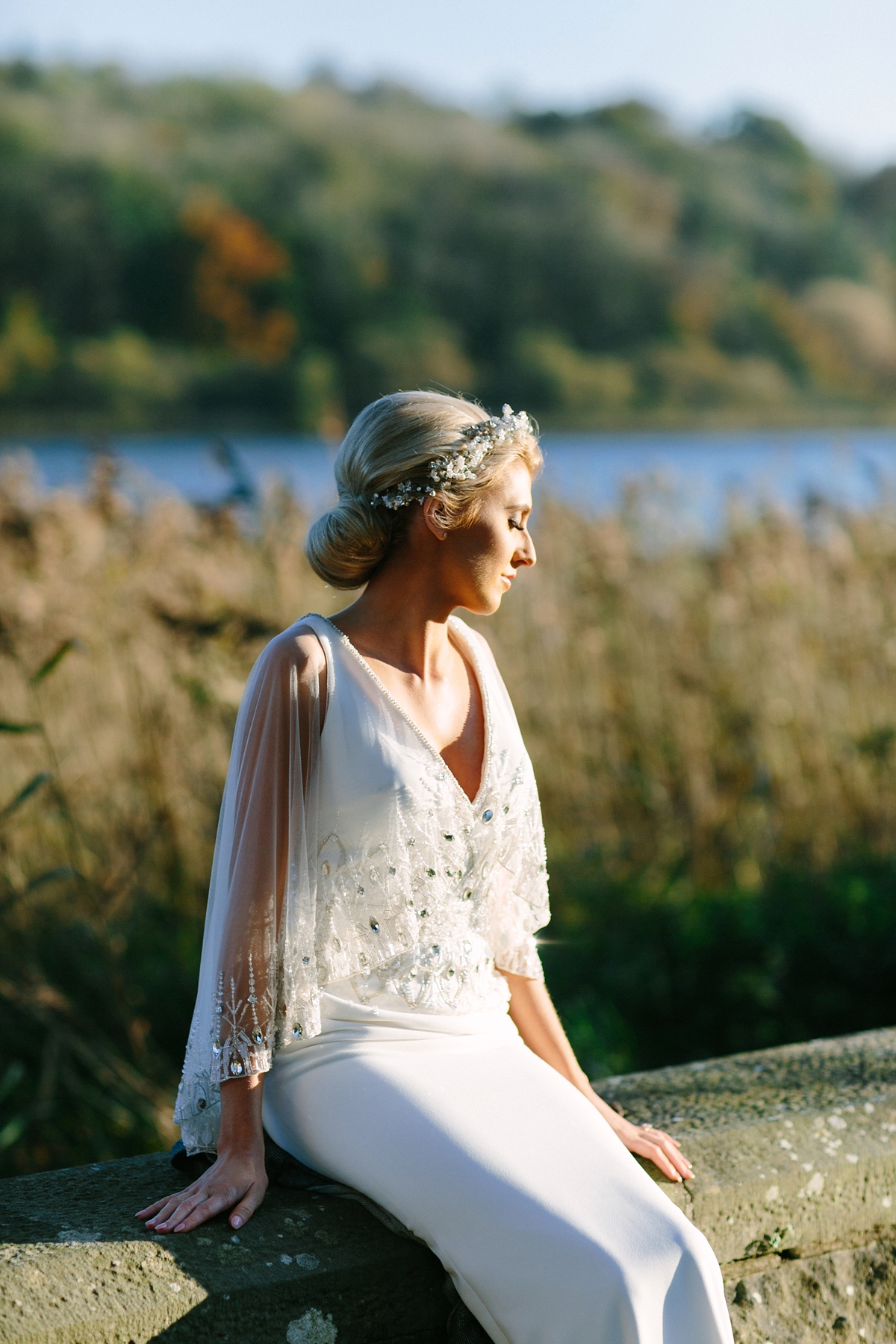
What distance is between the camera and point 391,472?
1594 mm

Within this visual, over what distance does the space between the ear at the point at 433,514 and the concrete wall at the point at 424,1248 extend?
A: 0.84 m

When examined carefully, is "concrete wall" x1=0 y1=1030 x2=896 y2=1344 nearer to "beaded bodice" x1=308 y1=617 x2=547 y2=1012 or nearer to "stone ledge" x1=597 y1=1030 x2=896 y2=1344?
"stone ledge" x1=597 y1=1030 x2=896 y2=1344

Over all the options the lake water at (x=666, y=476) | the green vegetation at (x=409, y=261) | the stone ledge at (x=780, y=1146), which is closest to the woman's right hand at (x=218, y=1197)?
the stone ledge at (x=780, y=1146)

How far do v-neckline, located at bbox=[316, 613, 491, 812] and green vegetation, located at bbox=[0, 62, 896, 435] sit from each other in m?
1.96

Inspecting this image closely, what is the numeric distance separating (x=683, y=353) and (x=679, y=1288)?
13001mm

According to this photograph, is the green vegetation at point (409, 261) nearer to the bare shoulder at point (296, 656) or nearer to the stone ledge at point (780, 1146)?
the bare shoulder at point (296, 656)

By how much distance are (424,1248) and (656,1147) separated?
0.35m

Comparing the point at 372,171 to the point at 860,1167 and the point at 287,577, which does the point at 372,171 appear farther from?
the point at 860,1167

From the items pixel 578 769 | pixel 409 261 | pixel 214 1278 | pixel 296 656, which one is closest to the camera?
pixel 214 1278

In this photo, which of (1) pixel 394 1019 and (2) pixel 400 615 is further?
(2) pixel 400 615

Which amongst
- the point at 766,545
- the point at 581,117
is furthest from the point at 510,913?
the point at 581,117

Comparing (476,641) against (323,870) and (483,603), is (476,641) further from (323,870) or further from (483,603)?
(323,870)

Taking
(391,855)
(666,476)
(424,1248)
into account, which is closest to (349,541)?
(391,855)

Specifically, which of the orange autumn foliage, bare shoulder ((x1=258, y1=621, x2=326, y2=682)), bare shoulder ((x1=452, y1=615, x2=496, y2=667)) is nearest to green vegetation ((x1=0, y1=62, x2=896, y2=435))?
the orange autumn foliage
